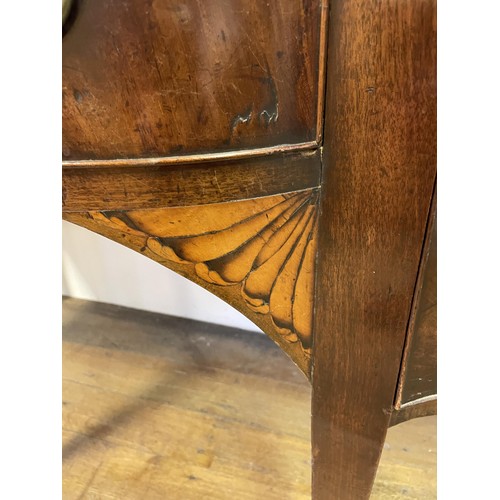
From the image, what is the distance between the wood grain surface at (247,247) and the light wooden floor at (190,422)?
1.54 ft

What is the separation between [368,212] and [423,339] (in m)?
0.13

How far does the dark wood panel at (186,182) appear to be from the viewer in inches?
14.0

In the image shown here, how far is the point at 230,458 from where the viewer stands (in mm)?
868

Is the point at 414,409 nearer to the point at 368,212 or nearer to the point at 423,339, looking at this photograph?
the point at 423,339

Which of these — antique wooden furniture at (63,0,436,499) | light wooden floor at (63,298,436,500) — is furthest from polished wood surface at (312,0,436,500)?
light wooden floor at (63,298,436,500)

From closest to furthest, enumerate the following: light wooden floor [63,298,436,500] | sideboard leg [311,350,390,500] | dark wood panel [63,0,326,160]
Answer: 1. dark wood panel [63,0,326,160]
2. sideboard leg [311,350,390,500]
3. light wooden floor [63,298,436,500]

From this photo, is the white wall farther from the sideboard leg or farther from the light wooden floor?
the sideboard leg

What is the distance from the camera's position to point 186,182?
36 cm

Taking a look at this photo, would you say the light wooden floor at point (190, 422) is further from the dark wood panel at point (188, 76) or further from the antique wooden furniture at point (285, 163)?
the dark wood panel at point (188, 76)

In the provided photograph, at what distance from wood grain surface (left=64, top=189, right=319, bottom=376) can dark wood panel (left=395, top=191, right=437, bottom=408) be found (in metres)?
0.08

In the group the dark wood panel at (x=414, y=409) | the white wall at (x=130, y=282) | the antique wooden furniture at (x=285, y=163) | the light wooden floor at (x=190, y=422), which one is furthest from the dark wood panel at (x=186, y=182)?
the white wall at (x=130, y=282)

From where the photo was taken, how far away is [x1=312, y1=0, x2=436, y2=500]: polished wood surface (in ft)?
1.06

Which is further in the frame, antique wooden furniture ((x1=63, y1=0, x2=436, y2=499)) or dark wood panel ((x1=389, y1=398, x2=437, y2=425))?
dark wood panel ((x1=389, y1=398, x2=437, y2=425))
